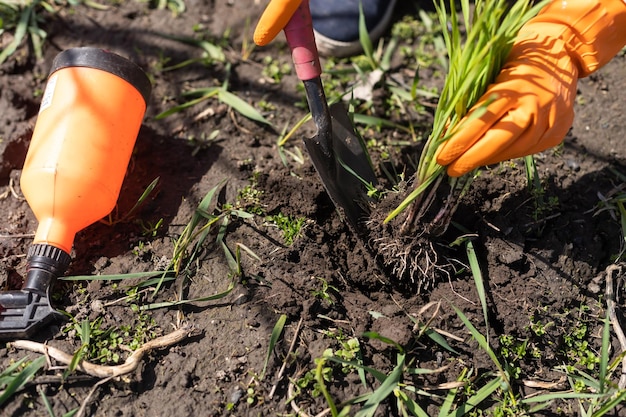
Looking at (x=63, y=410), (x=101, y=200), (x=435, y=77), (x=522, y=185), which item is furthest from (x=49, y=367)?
(x=435, y=77)

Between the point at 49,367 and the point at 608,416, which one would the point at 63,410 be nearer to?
the point at 49,367

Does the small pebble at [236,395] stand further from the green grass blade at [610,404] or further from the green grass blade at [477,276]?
the green grass blade at [610,404]

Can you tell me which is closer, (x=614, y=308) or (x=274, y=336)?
(x=274, y=336)

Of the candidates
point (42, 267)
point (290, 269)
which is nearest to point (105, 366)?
point (42, 267)

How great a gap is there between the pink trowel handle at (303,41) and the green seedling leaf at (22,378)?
3.36 ft

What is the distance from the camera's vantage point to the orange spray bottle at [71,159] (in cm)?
161

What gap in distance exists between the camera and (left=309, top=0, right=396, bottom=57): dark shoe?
2.34 m

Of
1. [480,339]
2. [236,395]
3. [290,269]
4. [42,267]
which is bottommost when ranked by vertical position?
[480,339]

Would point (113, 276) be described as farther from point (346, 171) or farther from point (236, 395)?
point (346, 171)

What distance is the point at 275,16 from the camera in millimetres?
1453

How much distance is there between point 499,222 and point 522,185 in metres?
0.21

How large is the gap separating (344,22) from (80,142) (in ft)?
3.85

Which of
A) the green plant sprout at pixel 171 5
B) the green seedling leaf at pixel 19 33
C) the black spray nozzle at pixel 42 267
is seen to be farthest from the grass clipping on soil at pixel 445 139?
the green seedling leaf at pixel 19 33

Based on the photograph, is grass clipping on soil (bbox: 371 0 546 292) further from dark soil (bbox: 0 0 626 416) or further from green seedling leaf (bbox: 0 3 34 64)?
green seedling leaf (bbox: 0 3 34 64)
